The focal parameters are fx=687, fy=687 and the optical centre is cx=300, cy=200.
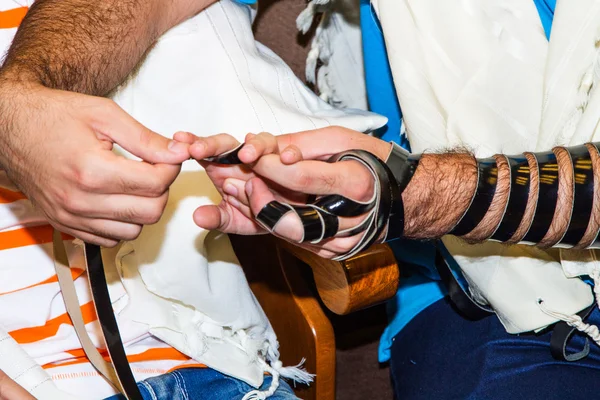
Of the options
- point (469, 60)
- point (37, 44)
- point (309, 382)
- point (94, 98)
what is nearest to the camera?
point (94, 98)

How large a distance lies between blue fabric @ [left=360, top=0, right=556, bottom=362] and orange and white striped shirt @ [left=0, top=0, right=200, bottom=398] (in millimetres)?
382

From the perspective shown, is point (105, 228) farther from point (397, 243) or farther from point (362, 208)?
point (397, 243)

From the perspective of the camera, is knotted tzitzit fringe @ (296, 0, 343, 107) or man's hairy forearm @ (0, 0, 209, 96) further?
knotted tzitzit fringe @ (296, 0, 343, 107)

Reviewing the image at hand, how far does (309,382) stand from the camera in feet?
3.27

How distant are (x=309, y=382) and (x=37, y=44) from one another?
0.58m

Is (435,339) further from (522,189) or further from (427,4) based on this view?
(427,4)

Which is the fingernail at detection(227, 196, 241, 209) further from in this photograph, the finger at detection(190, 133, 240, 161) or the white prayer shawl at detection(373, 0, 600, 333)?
the white prayer shawl at detection(373, 0, 600, 333)

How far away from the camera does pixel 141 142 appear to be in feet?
2.11

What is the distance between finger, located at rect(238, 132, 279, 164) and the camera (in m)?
0.66

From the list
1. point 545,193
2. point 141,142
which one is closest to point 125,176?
point 141,142

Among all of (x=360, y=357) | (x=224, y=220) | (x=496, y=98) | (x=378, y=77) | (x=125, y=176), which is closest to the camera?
(x=125, y=176)

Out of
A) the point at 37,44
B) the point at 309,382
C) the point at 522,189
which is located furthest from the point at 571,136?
the point at 37,44

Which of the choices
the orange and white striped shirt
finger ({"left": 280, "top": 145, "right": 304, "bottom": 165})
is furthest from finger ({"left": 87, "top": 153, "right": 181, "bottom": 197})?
the orange and white striped shirt

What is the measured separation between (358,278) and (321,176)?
0.63 ft
